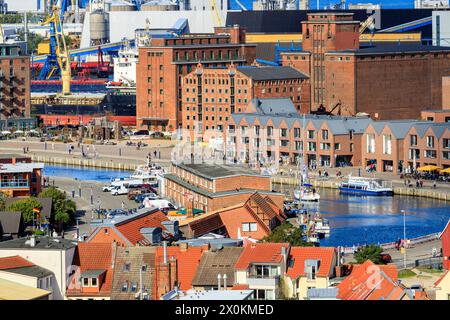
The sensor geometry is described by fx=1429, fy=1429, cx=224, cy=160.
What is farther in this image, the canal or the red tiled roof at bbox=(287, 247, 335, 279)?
the canal

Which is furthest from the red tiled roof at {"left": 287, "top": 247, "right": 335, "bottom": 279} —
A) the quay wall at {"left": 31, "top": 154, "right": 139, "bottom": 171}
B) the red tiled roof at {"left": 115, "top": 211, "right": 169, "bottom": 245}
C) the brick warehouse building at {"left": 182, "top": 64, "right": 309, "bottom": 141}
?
the brick warehouse building at {"left": 182, "top": 64, "right": 309, "bottom": 141}

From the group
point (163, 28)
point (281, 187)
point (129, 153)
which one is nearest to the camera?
point (281, 187)

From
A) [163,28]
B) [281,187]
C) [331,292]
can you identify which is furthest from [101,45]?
[331,292]

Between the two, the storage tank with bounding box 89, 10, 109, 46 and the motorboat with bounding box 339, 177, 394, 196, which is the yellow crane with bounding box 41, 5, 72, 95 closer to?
the storage tank with bounding box 89, 10, 109, 46

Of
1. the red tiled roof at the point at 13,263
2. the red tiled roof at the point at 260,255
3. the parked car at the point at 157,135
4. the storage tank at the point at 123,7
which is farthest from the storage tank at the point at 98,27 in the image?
the red tiled roof at the point at 13,263

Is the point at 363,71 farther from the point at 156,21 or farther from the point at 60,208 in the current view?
the point at 156,21

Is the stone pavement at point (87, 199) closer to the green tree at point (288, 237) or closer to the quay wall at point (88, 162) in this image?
the quay wall at point (88, 162)
